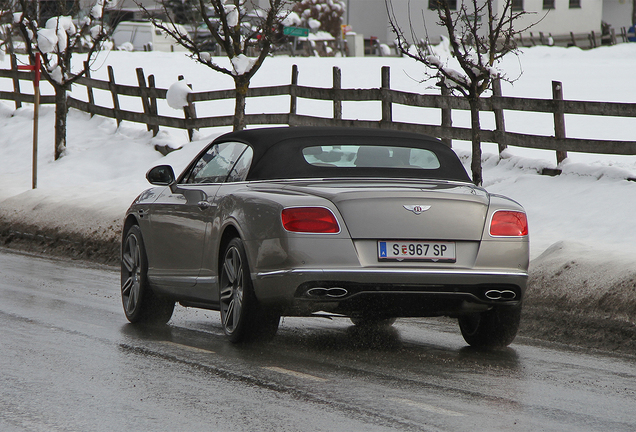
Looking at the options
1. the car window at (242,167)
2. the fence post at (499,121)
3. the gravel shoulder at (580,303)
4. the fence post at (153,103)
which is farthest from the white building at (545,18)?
the car window at (242,167)

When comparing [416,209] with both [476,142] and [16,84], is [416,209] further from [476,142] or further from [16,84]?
[16,84]

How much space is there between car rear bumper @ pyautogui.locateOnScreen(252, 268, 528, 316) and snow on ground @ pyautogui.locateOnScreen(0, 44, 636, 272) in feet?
9.69

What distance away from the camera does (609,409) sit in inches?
216

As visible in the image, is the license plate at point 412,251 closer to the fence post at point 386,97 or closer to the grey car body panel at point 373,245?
the grey car body panel at point 373,245

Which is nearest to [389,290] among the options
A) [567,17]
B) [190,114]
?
[190,114]

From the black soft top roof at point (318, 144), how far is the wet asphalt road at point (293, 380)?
3.99ft

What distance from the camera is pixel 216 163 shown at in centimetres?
823

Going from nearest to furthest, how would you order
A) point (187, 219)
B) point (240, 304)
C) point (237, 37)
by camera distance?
point (240, 304)
point (187, 219)
point (237, 37)

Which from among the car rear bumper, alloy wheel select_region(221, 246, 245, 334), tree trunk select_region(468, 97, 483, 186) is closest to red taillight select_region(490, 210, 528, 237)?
the car rear bumper

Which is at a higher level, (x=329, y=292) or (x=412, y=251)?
(x=412, y=251)

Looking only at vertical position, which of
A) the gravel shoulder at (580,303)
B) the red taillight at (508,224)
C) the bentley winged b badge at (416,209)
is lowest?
the gravel shoulder at (580,303)

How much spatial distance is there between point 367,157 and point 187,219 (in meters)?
1.46

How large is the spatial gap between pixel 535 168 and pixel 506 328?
9.15 meters

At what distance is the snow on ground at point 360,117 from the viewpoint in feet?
43.5
